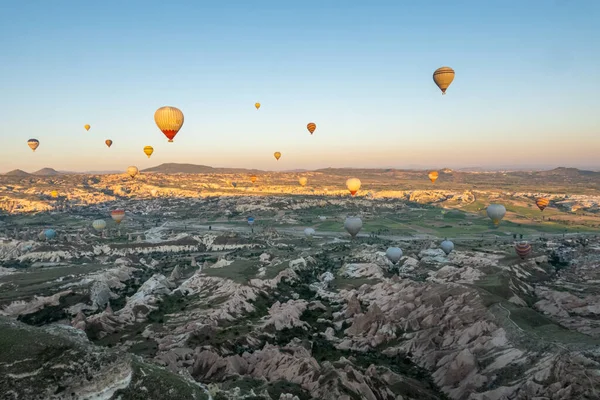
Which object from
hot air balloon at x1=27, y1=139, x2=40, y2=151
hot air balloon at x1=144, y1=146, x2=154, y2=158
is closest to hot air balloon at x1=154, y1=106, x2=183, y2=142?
hot air balloon at x1=144, y1=146, x2=154, y2=158

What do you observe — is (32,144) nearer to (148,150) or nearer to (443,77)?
(148,150)

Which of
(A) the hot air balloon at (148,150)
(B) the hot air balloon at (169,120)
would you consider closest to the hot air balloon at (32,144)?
(A) the hot air balloon at (148,150)

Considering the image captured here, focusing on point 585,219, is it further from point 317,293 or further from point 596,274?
point 317,293

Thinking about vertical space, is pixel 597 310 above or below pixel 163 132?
below

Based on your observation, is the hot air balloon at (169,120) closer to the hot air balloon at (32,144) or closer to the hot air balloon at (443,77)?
the hot air balloon at (443,77)

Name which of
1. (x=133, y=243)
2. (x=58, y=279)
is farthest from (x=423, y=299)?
(x=133, y=243)
